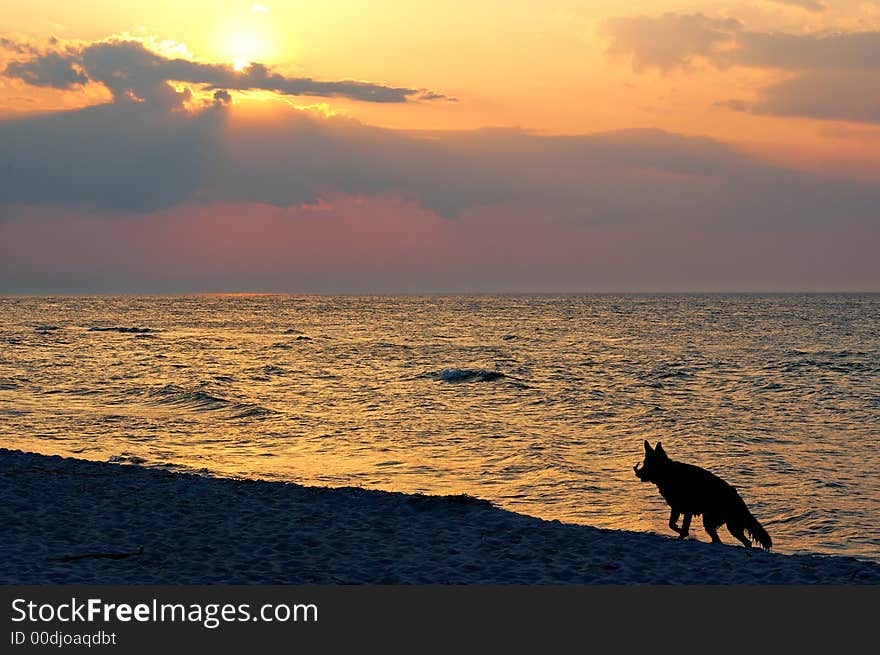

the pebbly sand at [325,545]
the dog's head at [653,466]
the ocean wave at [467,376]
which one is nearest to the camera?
the pebbly sand at [325,545]

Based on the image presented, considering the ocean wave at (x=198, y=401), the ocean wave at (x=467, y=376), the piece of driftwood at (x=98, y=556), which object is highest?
the piece of driftwood at (x=98, y=556)

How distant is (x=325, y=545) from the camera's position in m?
12.3

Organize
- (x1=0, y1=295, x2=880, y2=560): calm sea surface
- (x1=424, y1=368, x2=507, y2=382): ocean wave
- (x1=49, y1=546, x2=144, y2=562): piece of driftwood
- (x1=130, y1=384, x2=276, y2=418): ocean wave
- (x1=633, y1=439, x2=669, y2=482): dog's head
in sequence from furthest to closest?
(x1=424, y1=368, x2=507, y2=382): ocean wave < (x1=130, y1=384, x2=276, y2=418): ocean wave < (x1=0, y1=295, x2=880, y2=560): calm sea surface < (x1=633, y1=439, x2=669, y2=482): dog's head < (x1=49, y1=546, x2=144, y2=562): piece of driftwood

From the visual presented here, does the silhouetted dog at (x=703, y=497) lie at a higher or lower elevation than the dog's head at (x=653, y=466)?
lower

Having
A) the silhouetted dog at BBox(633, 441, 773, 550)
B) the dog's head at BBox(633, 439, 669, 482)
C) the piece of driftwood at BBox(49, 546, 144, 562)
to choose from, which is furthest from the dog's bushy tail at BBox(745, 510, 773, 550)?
the piece of driftwood at BBox(49, 546, 144, 562)

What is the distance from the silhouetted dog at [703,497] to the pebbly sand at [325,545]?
37 cm

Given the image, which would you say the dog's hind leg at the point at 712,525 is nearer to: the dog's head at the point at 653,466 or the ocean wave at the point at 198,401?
the dog's head at the point at 653,466

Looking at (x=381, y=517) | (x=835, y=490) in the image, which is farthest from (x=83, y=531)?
(x=835, y=490)

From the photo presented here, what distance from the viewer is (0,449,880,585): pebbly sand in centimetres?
1081

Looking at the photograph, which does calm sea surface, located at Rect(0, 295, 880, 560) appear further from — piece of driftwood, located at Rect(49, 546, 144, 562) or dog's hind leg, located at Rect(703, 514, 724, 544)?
piece of driftwood, located at Rect(49, 546, 144, 562)

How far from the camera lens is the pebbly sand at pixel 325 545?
35.5ft

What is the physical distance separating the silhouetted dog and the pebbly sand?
370mm

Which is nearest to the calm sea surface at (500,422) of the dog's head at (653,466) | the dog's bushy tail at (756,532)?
the dog's bushy tail at (756,532)

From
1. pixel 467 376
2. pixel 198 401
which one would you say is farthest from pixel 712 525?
pixel 467 376
